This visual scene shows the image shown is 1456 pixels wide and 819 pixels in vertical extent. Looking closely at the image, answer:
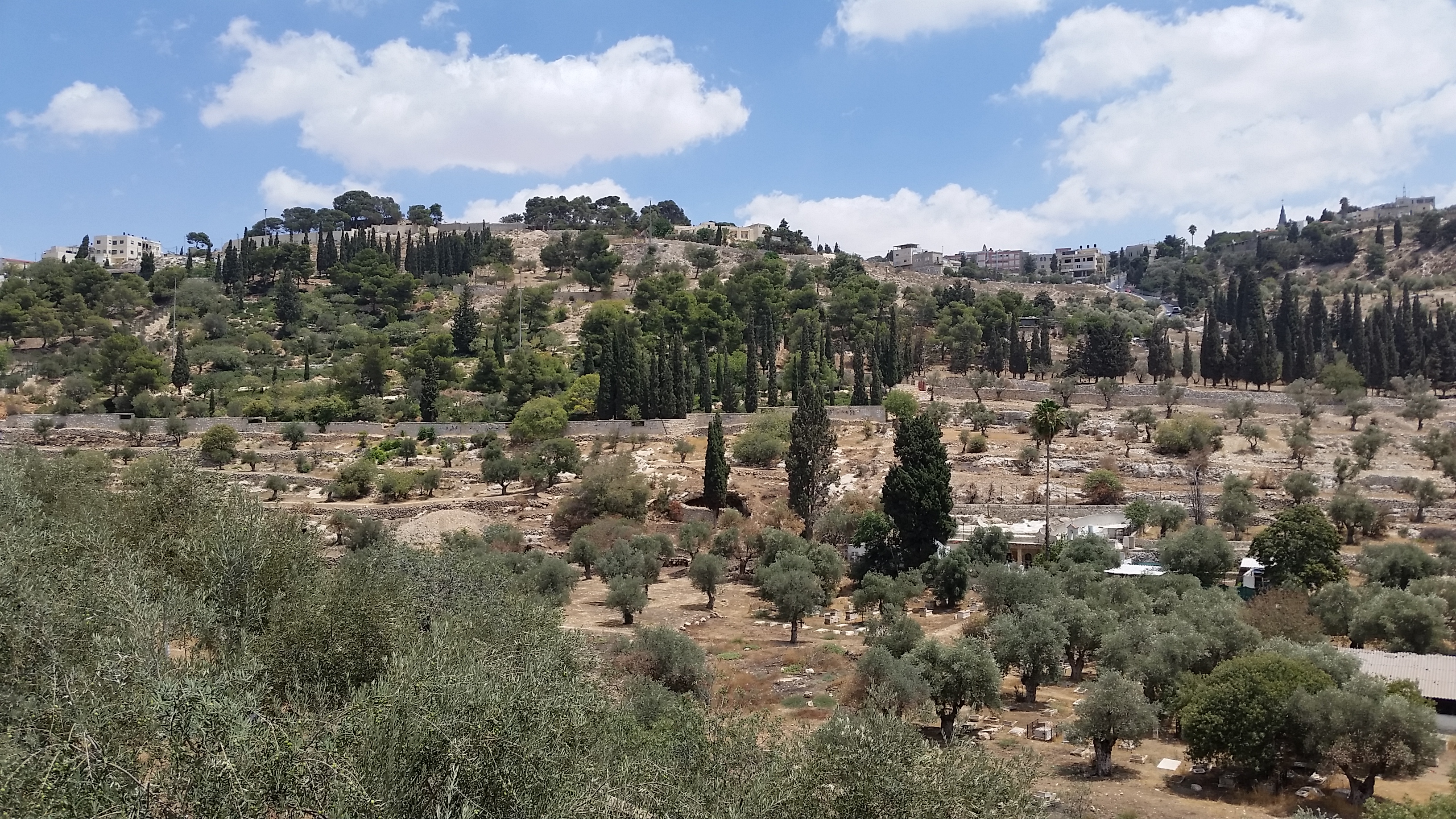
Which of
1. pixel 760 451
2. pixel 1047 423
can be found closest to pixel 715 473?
pixel 760 451

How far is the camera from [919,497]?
1379 inches

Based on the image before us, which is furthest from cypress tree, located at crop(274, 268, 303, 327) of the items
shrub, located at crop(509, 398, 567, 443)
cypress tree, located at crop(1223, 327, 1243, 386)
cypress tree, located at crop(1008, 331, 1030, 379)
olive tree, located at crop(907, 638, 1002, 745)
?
olive tree, located at crop(907, 638, 1002, 745)

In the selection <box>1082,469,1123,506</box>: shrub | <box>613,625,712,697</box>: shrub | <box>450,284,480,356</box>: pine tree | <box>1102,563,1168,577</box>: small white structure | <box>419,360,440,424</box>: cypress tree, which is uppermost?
<box>450,284,480,356</box>: pine tree

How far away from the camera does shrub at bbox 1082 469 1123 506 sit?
143 ft

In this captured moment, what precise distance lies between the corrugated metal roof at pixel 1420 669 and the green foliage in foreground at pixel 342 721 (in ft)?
47.4

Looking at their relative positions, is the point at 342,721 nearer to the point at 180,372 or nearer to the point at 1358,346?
the point at 180,372

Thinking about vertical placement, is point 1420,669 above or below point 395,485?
below

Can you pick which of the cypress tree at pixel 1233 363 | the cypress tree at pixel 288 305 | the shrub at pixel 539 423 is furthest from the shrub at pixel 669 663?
the cypress tree at pixel 288 305

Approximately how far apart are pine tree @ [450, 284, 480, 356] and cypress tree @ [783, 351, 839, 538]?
41184 mm

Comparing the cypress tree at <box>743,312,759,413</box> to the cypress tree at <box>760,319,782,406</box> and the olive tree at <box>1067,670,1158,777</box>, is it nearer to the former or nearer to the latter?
the cypress tree at <box>760,319,782,406</box>

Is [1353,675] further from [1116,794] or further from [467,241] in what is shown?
[467,241]

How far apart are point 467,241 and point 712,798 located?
101 meters

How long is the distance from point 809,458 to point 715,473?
4.79 m

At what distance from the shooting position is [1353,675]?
18734 millimetres
